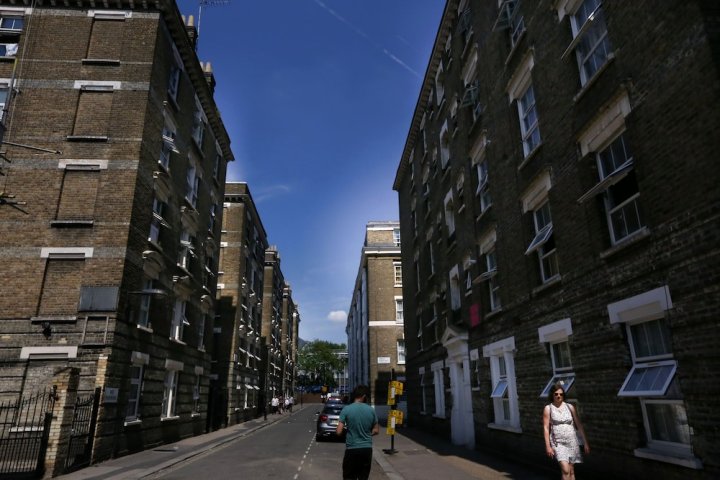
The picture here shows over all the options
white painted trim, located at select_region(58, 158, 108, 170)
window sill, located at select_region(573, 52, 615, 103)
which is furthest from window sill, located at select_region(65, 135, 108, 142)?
window sill, located at select_region(573, 52, 615, 103)

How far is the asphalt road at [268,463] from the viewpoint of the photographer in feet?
42.2

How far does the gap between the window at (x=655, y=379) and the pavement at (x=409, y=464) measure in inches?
137

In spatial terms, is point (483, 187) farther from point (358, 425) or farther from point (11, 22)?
point (11, 22)

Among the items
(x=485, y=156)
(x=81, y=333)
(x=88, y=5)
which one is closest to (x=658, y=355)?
(x=485, y=156)

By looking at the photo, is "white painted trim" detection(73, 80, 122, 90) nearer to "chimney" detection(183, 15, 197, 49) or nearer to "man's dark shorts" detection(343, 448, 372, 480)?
"chimney" detection(183, 15, 197, 49)

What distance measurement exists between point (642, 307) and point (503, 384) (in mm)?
7569

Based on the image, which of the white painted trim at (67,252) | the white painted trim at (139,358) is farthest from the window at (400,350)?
the white painted trim at (67,252)

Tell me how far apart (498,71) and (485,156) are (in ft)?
9.56

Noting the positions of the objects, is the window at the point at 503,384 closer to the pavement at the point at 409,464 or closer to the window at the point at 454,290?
the pavement at the point at 409,464

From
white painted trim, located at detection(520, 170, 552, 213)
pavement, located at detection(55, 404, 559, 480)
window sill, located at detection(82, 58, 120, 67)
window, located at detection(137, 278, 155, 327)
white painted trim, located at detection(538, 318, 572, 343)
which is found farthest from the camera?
window sill, located at detection(82, 58, 120, 67)

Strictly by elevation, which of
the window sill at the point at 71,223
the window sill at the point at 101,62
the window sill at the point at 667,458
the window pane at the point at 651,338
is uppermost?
the window sill at the point at 101,62

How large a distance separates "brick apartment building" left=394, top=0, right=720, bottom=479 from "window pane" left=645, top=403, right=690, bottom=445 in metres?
0.03

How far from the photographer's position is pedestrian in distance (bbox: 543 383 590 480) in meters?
7.45

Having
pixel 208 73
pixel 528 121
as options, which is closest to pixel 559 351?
pixel 528 121
